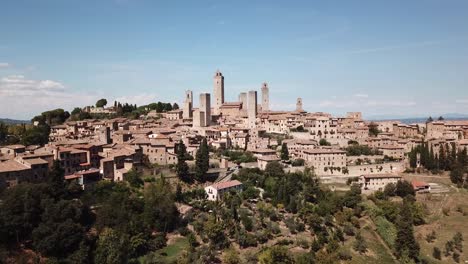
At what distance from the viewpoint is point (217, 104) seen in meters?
69.8

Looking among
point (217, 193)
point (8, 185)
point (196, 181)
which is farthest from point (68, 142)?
point (217, 193)

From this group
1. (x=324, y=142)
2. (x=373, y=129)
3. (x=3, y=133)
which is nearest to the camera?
(x=3, y=133)

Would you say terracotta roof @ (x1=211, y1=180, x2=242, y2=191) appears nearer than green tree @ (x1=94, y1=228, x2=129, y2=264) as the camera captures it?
No

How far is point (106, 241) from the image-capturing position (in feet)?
86.5

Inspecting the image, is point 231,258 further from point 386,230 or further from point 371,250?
point 386,230

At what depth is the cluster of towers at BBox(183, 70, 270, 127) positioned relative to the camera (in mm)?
55406

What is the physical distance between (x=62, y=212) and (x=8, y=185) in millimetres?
6097

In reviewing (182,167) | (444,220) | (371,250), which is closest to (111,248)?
(182,167)

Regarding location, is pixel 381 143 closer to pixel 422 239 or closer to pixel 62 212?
pixel 422 239

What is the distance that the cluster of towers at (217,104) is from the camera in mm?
55406

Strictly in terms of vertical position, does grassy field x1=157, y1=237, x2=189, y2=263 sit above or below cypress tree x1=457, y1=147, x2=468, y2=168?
below

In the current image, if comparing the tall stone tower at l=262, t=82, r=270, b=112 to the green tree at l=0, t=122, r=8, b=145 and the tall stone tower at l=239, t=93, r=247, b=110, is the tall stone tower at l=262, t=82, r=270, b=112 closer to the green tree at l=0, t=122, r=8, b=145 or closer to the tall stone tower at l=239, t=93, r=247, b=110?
the tall stone tower at l=239, t=93, r=247, b=110

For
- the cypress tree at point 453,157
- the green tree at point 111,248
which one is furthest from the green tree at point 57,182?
the cypress tree at point 453,157

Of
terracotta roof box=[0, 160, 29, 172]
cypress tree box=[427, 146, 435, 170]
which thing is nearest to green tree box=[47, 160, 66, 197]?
terracotta roof box=[0, 160, 29, 172]
